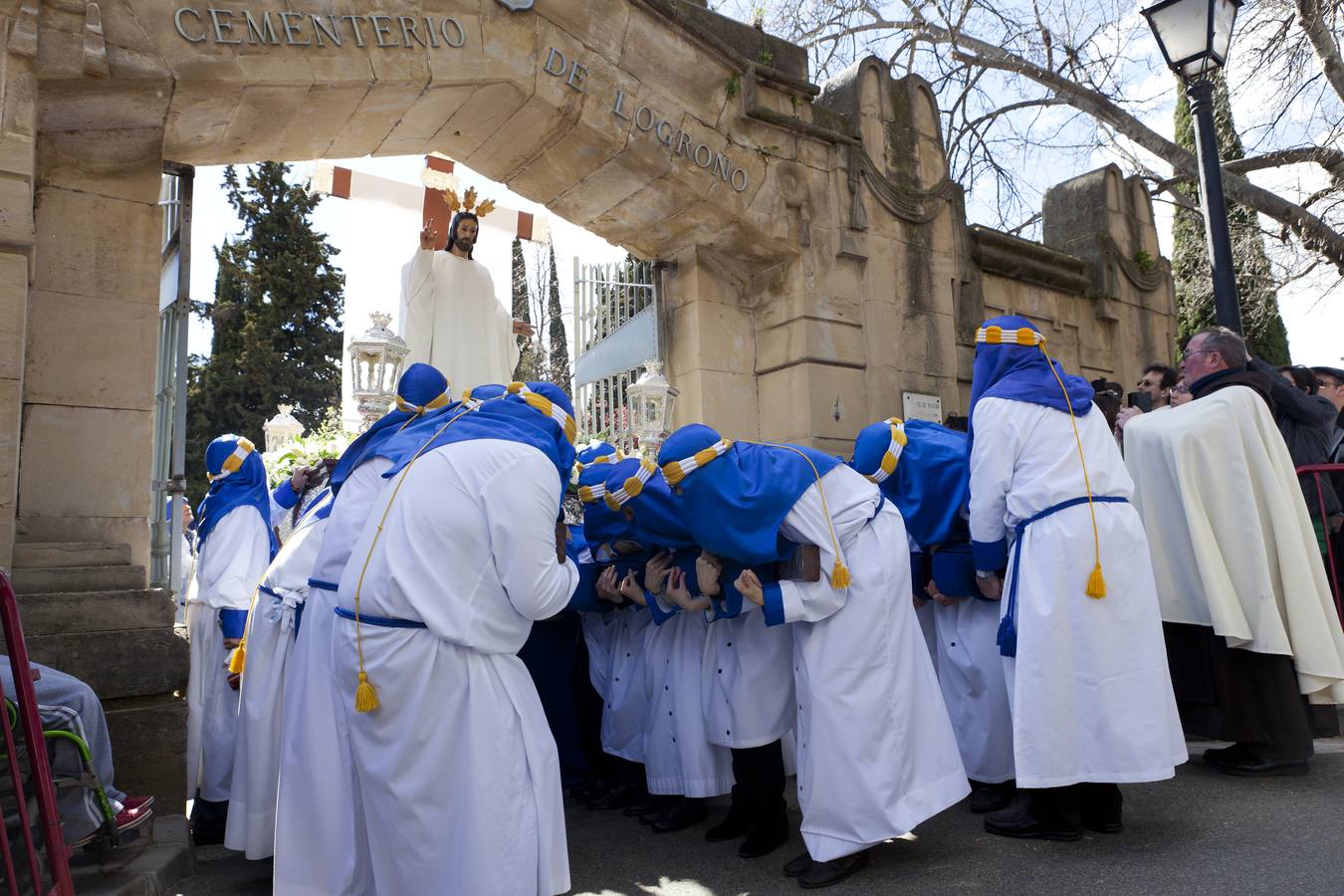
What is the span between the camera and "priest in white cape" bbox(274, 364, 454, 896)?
3688 mm

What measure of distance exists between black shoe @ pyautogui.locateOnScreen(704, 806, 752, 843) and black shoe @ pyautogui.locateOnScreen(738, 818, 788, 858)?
19 cm

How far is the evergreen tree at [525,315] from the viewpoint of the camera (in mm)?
20891

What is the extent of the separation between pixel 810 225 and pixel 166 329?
485 cm

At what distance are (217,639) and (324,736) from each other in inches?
67.0

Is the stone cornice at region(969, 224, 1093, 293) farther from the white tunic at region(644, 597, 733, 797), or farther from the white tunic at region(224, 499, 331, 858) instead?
the white tunic at region(224, 499, 331, 858)

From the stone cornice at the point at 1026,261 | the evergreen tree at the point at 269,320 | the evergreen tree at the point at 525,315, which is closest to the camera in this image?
the stone cornice at the point at 1026,261

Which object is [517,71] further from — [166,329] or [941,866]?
[941,866]

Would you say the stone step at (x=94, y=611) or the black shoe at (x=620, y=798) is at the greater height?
the stone step at (x=94, y=611)

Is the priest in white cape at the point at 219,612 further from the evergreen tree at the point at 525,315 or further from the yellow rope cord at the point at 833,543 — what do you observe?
the evergreen tree at the point at 525,315

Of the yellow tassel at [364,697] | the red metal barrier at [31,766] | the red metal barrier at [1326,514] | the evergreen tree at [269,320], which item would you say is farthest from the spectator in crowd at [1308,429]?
the evergreen tree at [269,320]

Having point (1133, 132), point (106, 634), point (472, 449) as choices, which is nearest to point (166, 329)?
point (106, 634)

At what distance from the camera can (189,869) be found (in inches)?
157

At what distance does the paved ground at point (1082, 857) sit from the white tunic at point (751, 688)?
19.1 inches

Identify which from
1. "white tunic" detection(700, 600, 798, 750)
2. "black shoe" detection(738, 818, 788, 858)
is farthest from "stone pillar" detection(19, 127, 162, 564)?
"black shoe" detection(738, 818, 788, 858)
